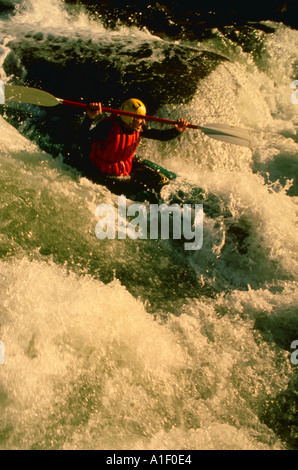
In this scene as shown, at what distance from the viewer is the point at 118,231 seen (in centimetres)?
379

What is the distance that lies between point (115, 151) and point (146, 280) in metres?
1.38

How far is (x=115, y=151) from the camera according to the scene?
159 inches

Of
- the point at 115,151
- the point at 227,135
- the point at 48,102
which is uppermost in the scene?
the point at 48,102

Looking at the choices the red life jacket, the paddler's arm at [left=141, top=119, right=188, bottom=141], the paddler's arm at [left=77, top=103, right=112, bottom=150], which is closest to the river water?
the red life jacket

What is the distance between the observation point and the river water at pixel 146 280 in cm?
259

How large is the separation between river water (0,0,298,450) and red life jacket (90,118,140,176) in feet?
0.89

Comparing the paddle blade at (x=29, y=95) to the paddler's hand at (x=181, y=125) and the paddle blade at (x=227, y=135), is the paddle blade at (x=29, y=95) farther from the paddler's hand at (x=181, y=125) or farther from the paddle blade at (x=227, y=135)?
the paddle blade at (x=227, y=135)

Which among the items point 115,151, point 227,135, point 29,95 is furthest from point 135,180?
point 29,95

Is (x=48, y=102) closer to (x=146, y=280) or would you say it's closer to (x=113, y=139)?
(x=113, y=139)

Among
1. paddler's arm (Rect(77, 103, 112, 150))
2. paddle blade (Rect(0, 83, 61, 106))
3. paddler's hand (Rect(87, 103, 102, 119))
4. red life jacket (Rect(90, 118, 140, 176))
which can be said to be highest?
paddler's hand (Rect(87, 103, 102, 119))

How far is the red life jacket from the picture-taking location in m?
4.00

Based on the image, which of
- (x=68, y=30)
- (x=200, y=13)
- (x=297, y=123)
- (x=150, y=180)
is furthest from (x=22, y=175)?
(x=200, y=13)

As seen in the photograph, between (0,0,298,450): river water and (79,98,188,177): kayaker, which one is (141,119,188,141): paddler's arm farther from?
(0,0,298,450): river water

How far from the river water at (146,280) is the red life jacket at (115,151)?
271mm
